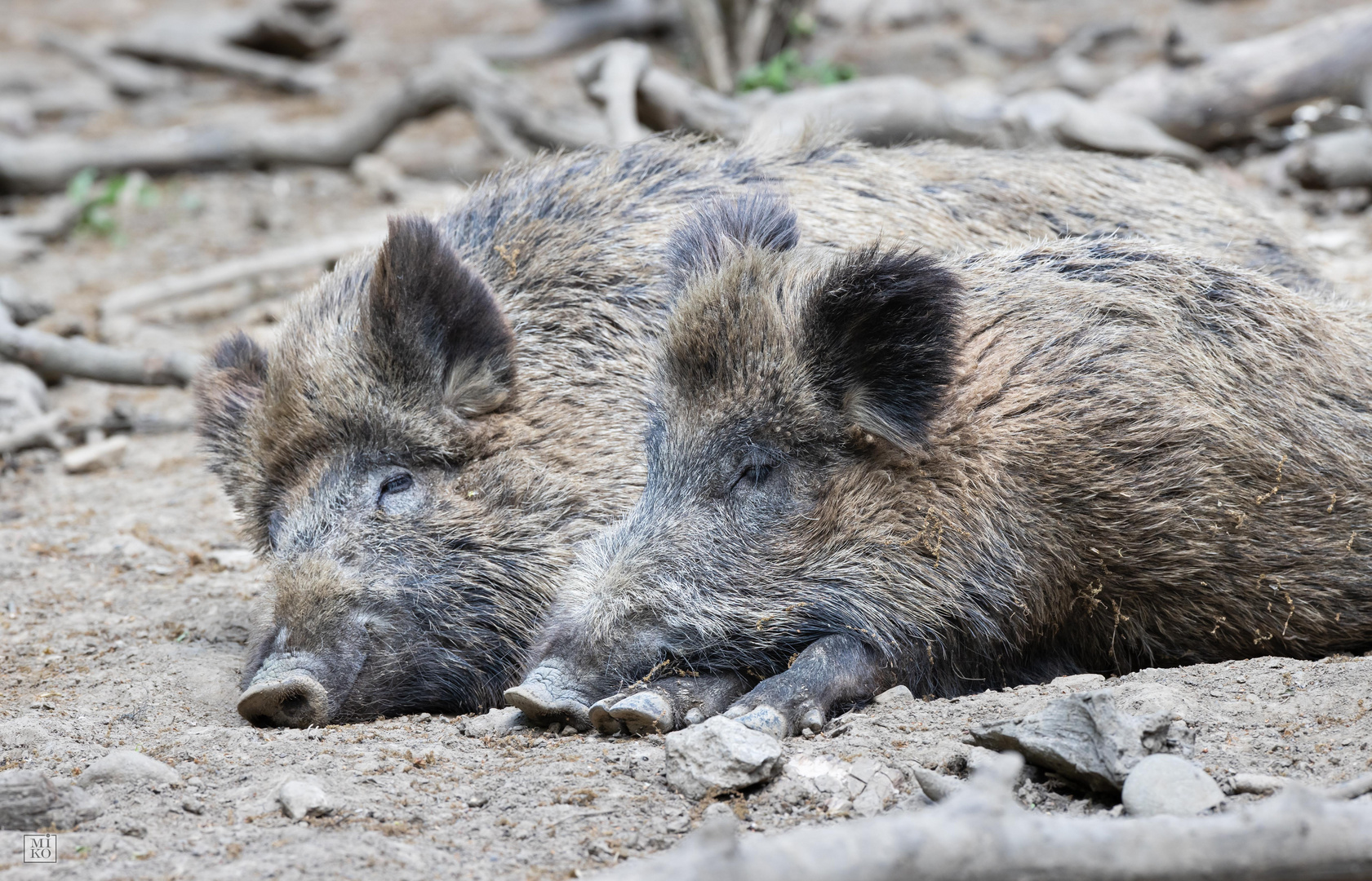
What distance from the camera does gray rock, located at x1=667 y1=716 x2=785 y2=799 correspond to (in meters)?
3.19

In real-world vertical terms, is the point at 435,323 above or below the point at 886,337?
below

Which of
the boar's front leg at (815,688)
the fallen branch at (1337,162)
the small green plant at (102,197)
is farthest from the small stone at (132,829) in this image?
the small green plant at (102,197)

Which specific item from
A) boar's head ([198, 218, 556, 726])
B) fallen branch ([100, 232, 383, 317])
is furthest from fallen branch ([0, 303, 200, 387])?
boar's head ([198, 218, 556, 726])

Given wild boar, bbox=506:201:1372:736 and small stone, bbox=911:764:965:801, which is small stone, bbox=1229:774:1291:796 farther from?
wild boar, bbox=506:201:1372:736

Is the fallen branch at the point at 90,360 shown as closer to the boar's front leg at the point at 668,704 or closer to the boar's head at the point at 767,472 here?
the boar's head at the point at 767,472

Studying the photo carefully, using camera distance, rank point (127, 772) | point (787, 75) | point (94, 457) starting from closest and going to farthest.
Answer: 1. point (127, 772)
2. point (94, 457)
3. point (787, 75)

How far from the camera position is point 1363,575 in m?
4.21

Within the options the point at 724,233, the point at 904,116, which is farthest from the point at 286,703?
the point at 904,116

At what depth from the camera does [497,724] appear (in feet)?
13.0

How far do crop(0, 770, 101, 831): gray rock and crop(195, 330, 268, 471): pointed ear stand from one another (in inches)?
80.5

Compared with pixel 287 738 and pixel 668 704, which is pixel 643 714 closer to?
pixel 668 704

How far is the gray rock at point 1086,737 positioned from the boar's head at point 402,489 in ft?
6.60

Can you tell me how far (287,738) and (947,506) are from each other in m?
2.07

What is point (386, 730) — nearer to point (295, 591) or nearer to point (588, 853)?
point (295, 591)
